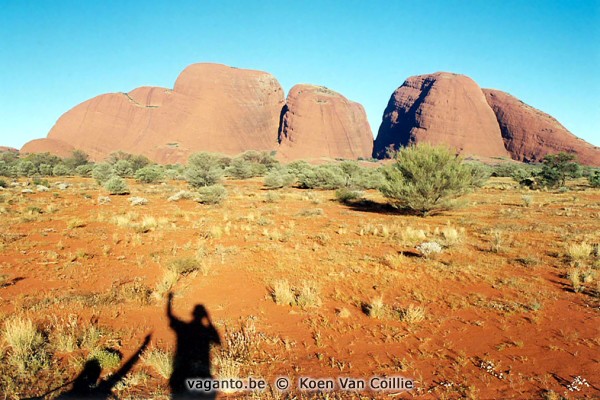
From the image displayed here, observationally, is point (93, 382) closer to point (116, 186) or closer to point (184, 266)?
point (184, 266)

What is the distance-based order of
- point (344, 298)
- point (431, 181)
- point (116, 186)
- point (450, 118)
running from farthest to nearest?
point (450, 118) → point (116, 186) → point (431, 181) → point (344, 298)

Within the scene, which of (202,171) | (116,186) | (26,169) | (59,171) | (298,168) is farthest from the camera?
(298,168)

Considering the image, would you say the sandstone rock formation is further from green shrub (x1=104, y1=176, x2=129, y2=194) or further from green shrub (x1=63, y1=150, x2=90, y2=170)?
green shrub (x1=104, y1=176, x2=129, y2=194)

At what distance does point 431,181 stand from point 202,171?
1730 centimetres

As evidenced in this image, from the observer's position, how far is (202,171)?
2369cm

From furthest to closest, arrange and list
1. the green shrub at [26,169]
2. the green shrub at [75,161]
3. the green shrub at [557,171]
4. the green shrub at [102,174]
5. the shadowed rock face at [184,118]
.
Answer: the shadowed rock face at [184,118] < the green shrub at [75,161] < the green shrub at [26,169] < the green shrub at [102,174] < the green shrub at [557,171]

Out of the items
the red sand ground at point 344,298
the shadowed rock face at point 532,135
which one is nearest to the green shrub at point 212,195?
the red sand ground at point 344,298

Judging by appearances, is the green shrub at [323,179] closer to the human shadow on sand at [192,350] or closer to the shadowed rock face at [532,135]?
the human shadow on sand at [192,350]

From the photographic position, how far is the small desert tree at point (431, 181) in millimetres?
13398

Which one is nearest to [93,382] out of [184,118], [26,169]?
[26,169]

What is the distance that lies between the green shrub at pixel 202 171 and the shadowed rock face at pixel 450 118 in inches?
2425

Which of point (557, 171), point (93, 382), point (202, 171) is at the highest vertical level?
point (557, 171)

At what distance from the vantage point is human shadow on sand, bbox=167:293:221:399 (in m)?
2.99

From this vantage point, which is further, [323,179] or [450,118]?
[450,118]
